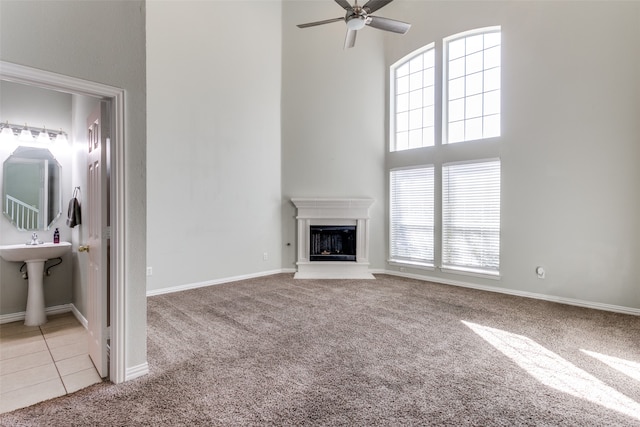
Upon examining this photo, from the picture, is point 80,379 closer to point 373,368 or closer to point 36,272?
point 36,272

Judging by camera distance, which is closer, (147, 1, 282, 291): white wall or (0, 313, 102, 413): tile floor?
(0, 313, 102, 413): tile floor

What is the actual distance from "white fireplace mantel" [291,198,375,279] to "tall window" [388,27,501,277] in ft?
1.87

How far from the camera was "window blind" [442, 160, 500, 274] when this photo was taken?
4699 millimetres

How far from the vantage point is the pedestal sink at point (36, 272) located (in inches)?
127

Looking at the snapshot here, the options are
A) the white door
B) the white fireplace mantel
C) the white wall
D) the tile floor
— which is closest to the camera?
the tile floor

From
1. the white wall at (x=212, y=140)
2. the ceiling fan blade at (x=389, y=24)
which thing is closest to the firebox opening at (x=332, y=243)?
the white wall at (x=212, y=140)

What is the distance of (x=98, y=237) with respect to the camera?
2342 mm

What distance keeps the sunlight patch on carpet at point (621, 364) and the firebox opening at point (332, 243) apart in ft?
11.9

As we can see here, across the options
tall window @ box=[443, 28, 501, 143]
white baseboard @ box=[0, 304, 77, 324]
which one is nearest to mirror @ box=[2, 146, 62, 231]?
white baseboard @ box=[0, 304, 77, 324]

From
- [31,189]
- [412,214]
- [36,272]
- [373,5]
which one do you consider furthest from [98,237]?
[412,214]

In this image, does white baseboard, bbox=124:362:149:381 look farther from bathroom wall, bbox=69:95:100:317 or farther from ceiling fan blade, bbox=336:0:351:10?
ceiling fan blade, bbox=336:0:351:10

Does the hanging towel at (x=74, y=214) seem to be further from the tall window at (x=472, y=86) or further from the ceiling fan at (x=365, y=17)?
the tall window at (x=472, y=86)

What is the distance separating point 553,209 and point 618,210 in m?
0.63

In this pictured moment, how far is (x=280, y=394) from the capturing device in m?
2.03
